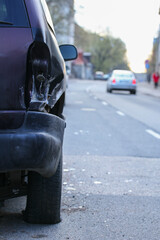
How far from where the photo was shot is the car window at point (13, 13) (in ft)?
10.3

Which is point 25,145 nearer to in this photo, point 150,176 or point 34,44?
point 34,44

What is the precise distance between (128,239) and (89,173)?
7.81 feet

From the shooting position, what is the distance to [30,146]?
9.38 ft

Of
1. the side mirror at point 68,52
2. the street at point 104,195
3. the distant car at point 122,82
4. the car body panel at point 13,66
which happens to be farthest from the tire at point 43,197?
the distant car at point 122,82

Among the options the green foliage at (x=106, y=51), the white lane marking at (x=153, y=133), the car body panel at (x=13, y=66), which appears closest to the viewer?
the car body panel at (x=13, y=66)

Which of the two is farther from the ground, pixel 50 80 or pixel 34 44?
pixel 34 44

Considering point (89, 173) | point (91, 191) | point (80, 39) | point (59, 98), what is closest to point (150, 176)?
point (89, 173)

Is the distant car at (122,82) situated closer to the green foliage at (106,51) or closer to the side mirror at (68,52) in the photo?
the side mirror at (68,52)

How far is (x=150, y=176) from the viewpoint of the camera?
18.8ft

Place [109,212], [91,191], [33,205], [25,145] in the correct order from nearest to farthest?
1. [25,145]
2. [33,205]
3. [109,212]
4. [91,191]

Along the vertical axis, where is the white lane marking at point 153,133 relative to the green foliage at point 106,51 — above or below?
above

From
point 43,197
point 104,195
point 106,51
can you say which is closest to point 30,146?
point 43,197

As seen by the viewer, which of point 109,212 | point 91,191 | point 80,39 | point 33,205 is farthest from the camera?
point 80,39

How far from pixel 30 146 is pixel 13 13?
0.90 m
